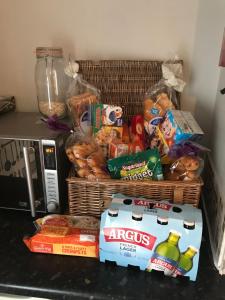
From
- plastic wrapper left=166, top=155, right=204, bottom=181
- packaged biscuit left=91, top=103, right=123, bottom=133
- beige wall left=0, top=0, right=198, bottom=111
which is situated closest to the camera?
plastic wrapper left=166, top=155, right=204, bottom=181

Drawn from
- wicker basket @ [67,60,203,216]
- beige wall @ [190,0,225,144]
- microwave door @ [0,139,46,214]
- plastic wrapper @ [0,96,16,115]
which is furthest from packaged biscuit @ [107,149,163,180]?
plastic wrapper @ [0,96,16,115]

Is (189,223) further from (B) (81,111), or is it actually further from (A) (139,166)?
(B) (81,111)

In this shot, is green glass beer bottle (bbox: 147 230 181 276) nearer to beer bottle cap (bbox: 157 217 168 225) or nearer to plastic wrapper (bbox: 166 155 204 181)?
beer bottle cap (bbox: 157 217 168 225)

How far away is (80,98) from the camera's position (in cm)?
99

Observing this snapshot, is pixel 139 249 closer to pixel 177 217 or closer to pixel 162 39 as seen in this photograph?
pixel 177 217

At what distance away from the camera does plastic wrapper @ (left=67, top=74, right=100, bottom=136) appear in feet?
3.19

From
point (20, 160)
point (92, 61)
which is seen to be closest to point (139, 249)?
point (20, 160)

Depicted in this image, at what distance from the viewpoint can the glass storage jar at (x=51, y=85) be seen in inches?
42.1

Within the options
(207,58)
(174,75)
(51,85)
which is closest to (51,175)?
(51,85)

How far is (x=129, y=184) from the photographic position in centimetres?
82

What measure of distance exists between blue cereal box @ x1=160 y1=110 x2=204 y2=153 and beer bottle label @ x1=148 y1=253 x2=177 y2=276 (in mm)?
315

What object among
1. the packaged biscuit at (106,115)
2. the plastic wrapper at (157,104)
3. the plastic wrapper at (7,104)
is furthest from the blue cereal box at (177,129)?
the plastic wrapper at (7,104)

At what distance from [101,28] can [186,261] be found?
0.88 metres

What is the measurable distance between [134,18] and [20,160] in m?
0.68
